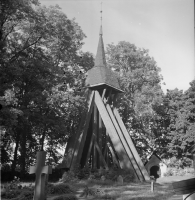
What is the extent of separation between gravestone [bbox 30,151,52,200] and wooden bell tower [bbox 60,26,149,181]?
1001 cm

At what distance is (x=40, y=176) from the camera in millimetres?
5598

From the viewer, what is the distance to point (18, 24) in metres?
15.2

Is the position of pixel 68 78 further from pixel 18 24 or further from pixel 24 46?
pixel 18 24

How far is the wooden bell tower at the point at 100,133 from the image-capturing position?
15.5 meters

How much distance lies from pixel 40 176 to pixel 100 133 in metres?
13.0

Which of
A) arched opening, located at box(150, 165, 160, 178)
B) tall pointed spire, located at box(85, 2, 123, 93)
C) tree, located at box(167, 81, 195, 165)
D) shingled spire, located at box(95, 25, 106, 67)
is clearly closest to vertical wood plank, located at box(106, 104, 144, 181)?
tall pointed spire, located at box(85, 2, 123, 93)

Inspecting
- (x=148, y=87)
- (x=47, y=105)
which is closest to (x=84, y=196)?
(x=47, y=105)

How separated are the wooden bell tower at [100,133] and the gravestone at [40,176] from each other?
10011 millimetres

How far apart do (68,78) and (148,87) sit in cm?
980

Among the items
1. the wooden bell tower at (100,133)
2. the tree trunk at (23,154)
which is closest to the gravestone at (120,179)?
the wooden bell tower at (100,133)

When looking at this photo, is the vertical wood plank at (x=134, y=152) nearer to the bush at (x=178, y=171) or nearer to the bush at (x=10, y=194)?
the bush at (x=178, y=171)

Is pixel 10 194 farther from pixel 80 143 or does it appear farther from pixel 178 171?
pixel 178 171

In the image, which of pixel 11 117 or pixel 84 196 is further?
pixel 11 117

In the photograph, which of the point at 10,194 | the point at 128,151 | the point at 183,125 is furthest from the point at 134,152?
the point at 183,125
